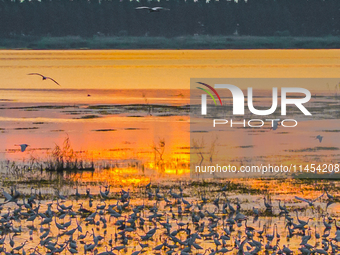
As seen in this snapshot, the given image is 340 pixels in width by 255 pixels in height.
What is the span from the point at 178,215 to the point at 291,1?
141 m

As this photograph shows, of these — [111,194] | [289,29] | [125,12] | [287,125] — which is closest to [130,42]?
[125,12]

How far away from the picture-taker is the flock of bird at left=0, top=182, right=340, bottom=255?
11.9 metres

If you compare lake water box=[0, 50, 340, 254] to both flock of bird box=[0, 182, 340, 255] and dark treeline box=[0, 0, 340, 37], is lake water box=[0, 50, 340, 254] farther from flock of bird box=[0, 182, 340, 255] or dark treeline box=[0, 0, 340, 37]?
dark treeline box=[0, 0, 340, 37]

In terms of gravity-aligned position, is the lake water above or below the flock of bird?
below

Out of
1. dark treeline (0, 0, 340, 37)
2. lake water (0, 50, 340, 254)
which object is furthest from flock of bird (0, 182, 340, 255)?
dark treeline (0, 0, 340, 37)

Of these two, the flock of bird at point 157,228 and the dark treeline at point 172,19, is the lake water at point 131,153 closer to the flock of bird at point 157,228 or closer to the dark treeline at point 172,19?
the flock of bird at point 157,228

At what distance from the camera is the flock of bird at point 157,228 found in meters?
11.9

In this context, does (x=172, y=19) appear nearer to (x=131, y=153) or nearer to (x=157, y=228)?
(x=131, y=153)

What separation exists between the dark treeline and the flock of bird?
121892 millimetres

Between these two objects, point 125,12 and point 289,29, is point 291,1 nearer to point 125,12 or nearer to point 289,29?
point 289,29

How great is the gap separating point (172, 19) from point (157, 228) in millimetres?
128244

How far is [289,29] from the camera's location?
138625mm

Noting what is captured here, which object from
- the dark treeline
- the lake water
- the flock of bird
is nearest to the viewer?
the flock of bird

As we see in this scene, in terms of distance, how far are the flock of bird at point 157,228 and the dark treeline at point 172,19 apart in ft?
400
